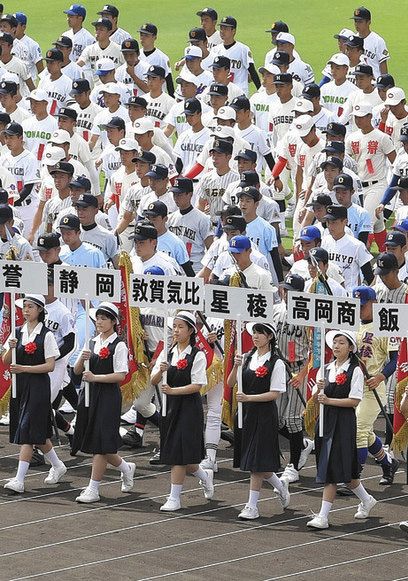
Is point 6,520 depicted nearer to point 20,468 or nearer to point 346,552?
point 20,468

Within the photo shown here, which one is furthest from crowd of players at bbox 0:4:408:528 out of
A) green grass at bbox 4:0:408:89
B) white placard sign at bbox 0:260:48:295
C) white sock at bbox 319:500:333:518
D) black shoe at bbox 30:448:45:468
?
green grass at bbox 4:0:408:89

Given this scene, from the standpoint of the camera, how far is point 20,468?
47.9 feet

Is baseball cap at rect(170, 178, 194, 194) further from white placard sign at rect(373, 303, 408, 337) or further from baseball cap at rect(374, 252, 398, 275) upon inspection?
white placard sign at rect(373, 303, 408, 337)

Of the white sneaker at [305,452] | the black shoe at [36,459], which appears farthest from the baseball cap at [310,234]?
the black shoe at [36,459]

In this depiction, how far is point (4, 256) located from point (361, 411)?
4.00m

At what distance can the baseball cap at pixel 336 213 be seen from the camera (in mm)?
16672

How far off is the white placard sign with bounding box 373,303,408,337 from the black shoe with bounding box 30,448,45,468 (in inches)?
135

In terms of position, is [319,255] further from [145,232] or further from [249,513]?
[249,513]

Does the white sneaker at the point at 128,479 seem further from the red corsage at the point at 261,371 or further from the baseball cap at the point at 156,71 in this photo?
the baseball cap at the point at 156,71

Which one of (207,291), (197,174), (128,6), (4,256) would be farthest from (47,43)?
(207,291)

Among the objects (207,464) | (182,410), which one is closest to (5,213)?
(207,464)

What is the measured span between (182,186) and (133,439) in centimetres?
300

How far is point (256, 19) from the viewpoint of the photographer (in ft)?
117

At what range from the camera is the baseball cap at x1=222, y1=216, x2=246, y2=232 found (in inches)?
645
